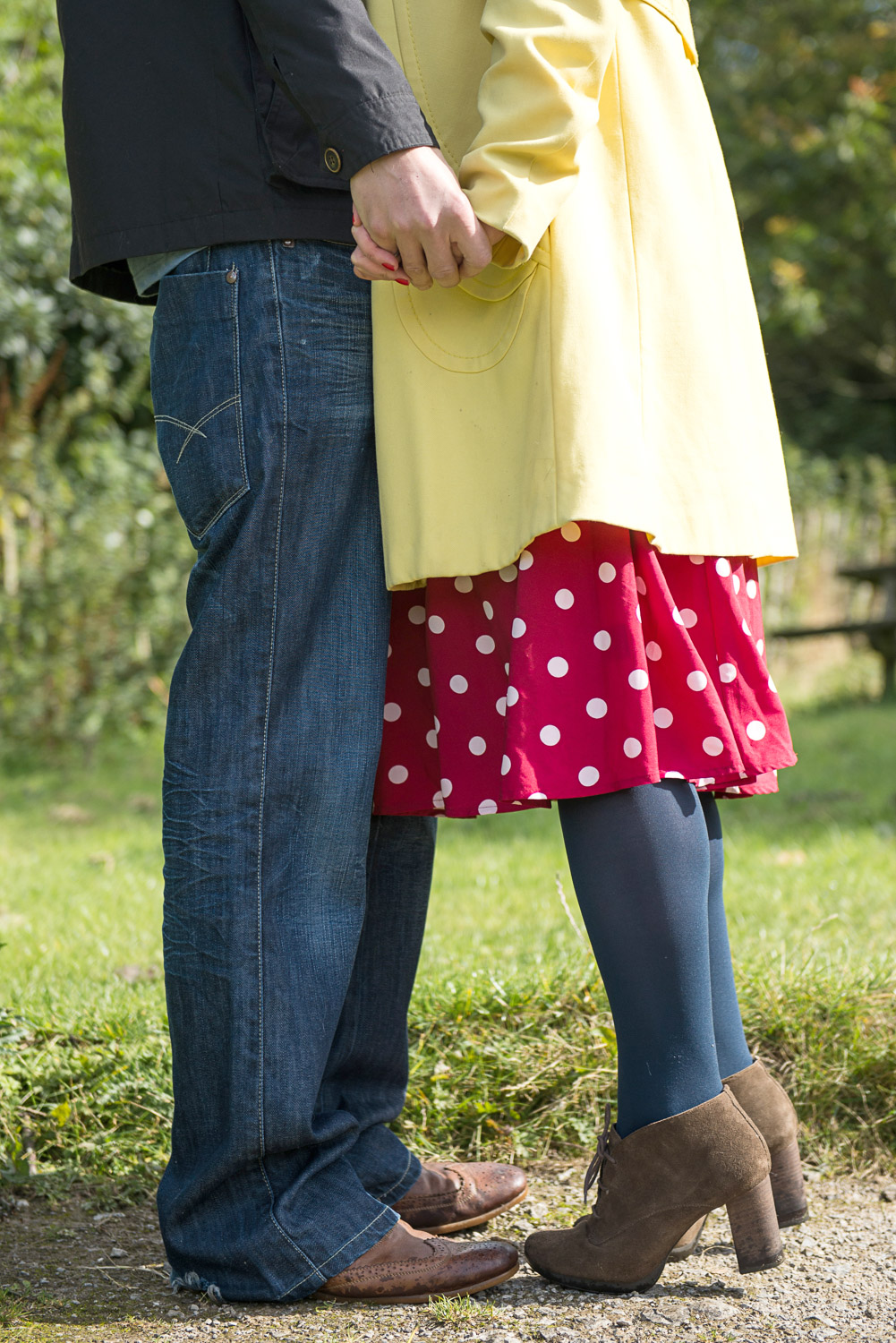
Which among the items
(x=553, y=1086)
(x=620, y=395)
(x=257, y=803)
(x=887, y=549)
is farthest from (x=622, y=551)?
(x=887, y=549)

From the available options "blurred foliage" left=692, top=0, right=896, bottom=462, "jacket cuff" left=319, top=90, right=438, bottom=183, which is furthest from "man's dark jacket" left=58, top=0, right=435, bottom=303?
"blurred foliage" left=692, top=0, right=896, bottom=462

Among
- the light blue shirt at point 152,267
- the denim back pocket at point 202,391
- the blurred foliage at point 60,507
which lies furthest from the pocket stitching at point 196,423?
the blurred foliage at point 60,507

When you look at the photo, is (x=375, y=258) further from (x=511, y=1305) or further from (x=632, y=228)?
(x=511, y=1305)

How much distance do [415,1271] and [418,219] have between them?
1169 millimetres

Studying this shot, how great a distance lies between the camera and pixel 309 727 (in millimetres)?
1401

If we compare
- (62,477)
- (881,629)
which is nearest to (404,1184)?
(62,477)

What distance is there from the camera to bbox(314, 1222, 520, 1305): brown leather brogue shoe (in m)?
1.38

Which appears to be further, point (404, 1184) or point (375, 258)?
point (404, 1184)

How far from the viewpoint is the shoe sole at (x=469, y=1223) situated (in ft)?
5.16

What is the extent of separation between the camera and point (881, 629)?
7922 millimetres

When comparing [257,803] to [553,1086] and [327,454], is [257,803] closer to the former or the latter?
[327,454]

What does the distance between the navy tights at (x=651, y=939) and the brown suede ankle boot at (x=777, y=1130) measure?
0.55 ft

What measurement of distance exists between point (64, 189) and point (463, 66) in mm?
5384

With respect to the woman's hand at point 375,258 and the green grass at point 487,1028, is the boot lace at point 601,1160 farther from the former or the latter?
the woman's hand at point 375,258
